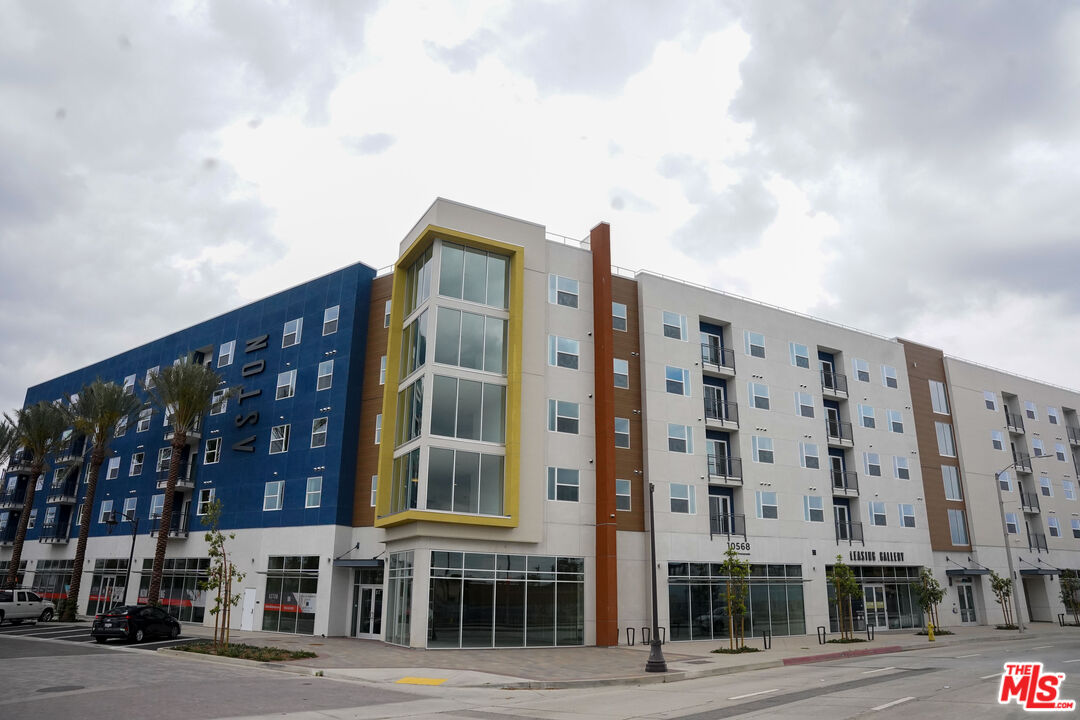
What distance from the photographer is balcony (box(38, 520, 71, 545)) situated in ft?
181

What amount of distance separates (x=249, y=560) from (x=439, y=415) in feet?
51.9

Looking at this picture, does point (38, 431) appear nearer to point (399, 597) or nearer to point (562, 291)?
point (399, 597)

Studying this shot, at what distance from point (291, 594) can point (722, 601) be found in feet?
72.2

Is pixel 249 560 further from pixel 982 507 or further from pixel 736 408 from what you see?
pixel 982 507

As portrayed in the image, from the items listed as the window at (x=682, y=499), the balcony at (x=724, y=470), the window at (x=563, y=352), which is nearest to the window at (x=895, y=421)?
the balcony at (x=724, y=470)

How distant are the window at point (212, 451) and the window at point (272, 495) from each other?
6.15 meters

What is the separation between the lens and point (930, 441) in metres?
49.5

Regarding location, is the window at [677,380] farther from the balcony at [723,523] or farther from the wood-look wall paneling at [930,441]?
the wood-look wall paneling at [930,441]

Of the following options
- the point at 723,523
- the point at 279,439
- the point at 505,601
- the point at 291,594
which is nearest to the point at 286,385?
the point at 279,439

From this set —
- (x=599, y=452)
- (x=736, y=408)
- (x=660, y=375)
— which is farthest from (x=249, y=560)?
(x=736, y=408)

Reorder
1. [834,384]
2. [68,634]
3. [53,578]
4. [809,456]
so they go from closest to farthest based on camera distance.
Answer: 1. [68,634]
2. [809,456]
3. [834,384]
4. [53,578]

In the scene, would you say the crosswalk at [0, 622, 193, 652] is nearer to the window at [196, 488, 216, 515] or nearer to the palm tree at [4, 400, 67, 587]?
the window at [196, 488, 216, 515]

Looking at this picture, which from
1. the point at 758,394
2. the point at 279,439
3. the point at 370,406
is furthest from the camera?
the point at 758,394

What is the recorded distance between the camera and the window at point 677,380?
38.8m
